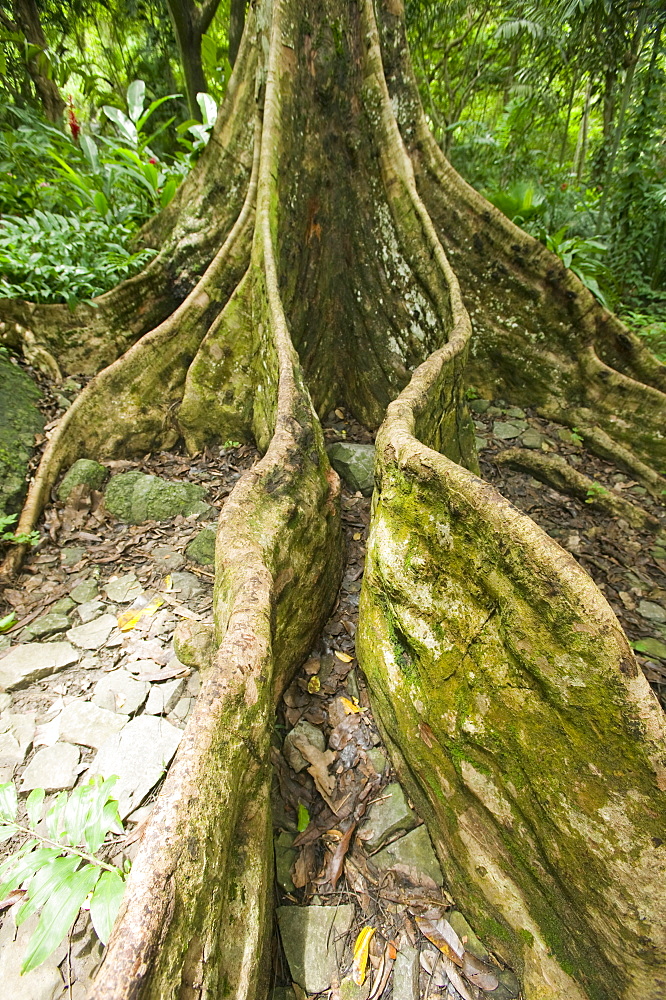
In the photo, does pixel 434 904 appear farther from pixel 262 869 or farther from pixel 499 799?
pixel 262 869

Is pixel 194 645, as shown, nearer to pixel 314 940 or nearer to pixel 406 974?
pixel 314 940

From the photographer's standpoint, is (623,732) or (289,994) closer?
(623,732)

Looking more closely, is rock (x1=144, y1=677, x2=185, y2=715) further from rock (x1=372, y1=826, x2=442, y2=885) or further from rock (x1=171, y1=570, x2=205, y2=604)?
rock (x1=372, y1=826, x2=442, y2=885)

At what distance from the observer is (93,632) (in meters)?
2.74

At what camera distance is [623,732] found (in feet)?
4.67

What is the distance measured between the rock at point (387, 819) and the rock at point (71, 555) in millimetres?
2294

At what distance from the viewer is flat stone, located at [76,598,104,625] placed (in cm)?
283

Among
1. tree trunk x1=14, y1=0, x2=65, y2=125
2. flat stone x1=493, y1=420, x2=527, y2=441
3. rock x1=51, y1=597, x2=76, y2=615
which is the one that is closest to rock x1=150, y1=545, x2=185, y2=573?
rock x1=51, y1=597, x2=76, y2=615

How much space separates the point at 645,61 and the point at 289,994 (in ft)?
27.7

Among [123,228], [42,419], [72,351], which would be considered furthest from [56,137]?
[42,419]

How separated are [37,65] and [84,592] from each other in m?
7.51

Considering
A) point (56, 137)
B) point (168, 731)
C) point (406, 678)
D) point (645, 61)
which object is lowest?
point (168, 731)

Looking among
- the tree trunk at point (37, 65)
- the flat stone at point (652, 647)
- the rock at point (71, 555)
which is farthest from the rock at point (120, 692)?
the tree trunk at point (37, 65)

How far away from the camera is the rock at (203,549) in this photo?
10.3 ft
